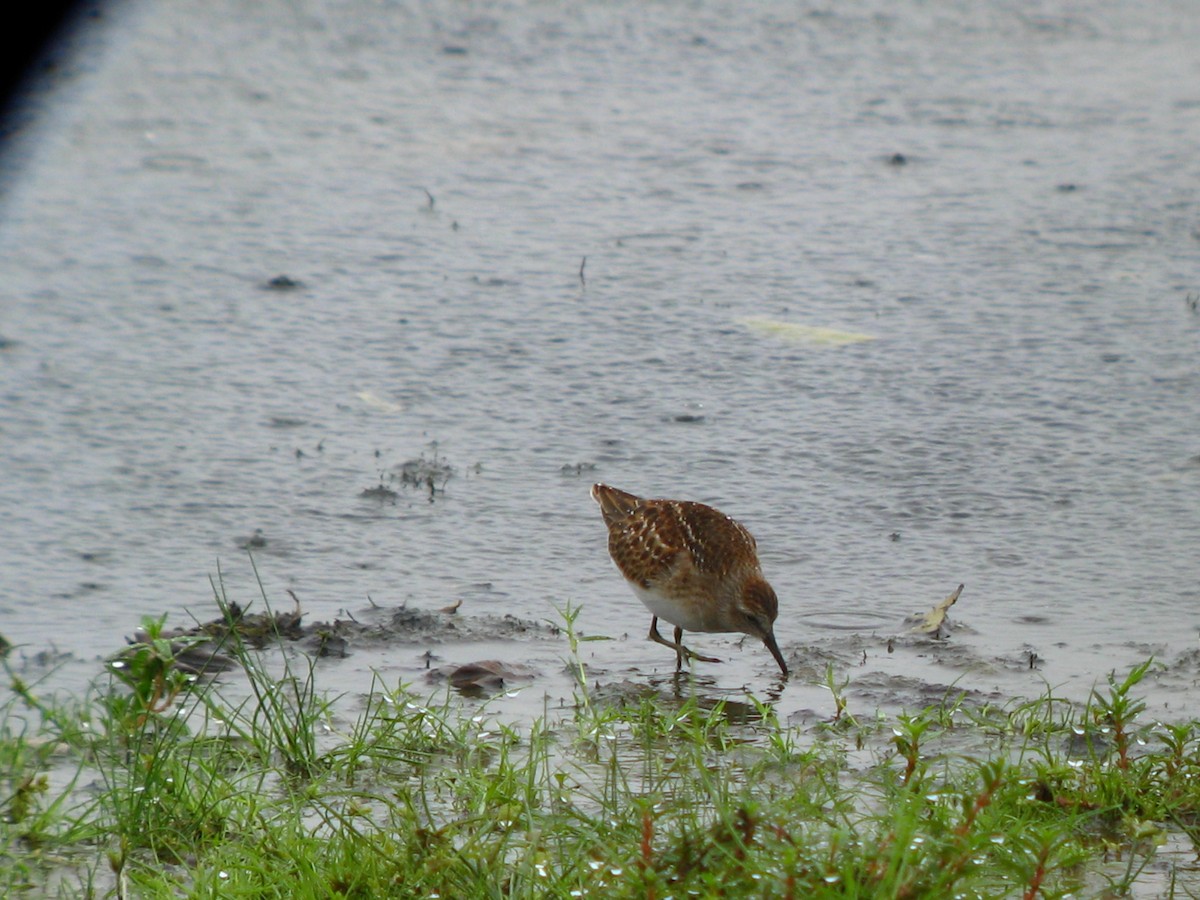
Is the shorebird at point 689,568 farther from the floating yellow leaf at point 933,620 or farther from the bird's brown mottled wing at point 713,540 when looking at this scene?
the floating yellow leaf at point 933,620

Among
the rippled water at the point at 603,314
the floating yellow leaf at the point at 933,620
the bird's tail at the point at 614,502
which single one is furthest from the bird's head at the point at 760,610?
the bird's tail at the point at 614,502

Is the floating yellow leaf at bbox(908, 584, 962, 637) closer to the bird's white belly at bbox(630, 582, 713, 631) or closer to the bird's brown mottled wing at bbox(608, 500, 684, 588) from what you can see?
the bird's white belly at bbox(630, 582, 713, 631)

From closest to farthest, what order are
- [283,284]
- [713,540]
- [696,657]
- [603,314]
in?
1. [696,657]
2. [713,540]
3. [603,314]
4. [283,284]

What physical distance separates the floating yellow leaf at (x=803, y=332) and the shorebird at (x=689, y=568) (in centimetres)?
211

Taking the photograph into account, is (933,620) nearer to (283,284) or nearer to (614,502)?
(614,502)

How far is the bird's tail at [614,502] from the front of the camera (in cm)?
648

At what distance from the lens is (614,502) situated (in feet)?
21.5

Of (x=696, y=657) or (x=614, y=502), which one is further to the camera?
(x=614, y=502)

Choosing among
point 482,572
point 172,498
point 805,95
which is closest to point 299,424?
point 172,498

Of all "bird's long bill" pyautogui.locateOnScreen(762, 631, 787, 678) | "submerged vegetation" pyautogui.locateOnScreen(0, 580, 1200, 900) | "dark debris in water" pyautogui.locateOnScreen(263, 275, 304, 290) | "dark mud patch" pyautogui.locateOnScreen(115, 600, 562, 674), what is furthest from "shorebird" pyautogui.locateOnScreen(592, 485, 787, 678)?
"dark debris in water" pyautogui.locateOnScreen(263, 275, 304, 290)

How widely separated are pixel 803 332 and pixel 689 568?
2.83 meters

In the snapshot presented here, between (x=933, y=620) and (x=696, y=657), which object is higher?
(x=933, y=620)

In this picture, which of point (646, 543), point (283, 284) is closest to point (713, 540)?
point (646, 543)

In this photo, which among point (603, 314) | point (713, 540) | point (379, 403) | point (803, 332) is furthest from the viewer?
point (603, 314)
